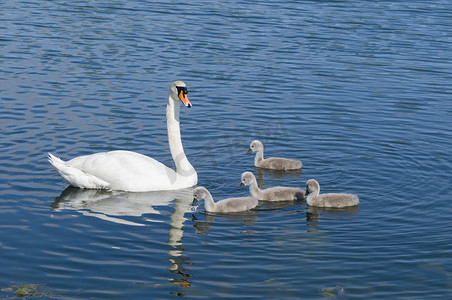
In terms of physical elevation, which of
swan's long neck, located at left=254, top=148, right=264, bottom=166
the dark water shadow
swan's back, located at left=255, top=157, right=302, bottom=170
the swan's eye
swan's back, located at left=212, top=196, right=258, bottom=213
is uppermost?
the swan's eye

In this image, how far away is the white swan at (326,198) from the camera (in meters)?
12.6

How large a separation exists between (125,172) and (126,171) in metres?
0.02

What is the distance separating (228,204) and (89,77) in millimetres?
8846

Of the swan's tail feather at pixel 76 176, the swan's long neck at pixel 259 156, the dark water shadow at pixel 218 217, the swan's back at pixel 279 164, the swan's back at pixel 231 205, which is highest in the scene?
the swan's long neck at pixel 259 156

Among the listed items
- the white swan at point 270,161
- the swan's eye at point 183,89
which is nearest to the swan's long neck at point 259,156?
the white swan at point 270,161

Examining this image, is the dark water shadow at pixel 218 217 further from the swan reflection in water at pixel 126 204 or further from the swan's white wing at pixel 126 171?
the swan's white wing at pixel 126 171

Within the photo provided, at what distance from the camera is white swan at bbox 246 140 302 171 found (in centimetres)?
1464

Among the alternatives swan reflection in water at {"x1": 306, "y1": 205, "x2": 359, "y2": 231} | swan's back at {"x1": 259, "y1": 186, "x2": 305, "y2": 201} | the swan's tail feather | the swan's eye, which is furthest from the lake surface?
the swan's eye

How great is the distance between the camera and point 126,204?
1298 centimetres

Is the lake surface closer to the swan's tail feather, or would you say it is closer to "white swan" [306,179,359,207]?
"white swan" [306,179,359,207]

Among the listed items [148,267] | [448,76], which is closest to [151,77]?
[448,76]

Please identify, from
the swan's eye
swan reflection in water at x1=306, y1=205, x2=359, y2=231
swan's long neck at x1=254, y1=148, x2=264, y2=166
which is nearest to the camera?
swan reflection in water at x1=306, y1=205, x2=359, y2=231

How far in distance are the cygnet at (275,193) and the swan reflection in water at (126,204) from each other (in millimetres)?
1024

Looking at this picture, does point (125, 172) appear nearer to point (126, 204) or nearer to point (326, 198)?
point (126, 204)
